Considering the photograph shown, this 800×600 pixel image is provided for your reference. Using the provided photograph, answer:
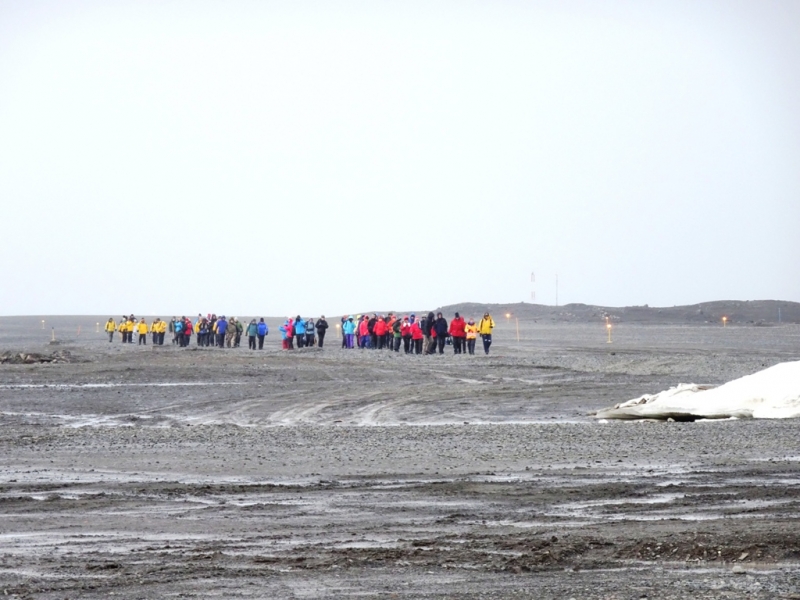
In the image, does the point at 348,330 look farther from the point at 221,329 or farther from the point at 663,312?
the point at 663,312

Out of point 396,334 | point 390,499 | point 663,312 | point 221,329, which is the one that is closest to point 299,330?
point 396,334

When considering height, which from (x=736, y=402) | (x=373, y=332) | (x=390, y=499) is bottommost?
(x=390, y=499)

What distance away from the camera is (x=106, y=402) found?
83.0 feet

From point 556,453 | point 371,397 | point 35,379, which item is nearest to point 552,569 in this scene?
point 556,453

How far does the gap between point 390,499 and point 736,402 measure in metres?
10.2

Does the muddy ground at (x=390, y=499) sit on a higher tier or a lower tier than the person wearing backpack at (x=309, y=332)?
lower

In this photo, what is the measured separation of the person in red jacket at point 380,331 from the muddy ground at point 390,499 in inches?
864

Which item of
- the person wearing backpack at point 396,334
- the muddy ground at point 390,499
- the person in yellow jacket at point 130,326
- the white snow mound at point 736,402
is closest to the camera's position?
the muddy ground at point 390,499

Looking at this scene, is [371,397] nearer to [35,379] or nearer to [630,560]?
[35,379]

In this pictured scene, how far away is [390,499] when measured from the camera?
1136 cm

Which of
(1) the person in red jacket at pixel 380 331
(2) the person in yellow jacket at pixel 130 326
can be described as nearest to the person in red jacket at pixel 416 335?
(1) the person in red jacket at pixel 380 331

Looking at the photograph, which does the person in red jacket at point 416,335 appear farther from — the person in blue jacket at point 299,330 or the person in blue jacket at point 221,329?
the person in blue jacket at point 221,329

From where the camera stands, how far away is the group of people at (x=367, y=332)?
143 feet

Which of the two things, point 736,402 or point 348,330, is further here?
point 348,330
